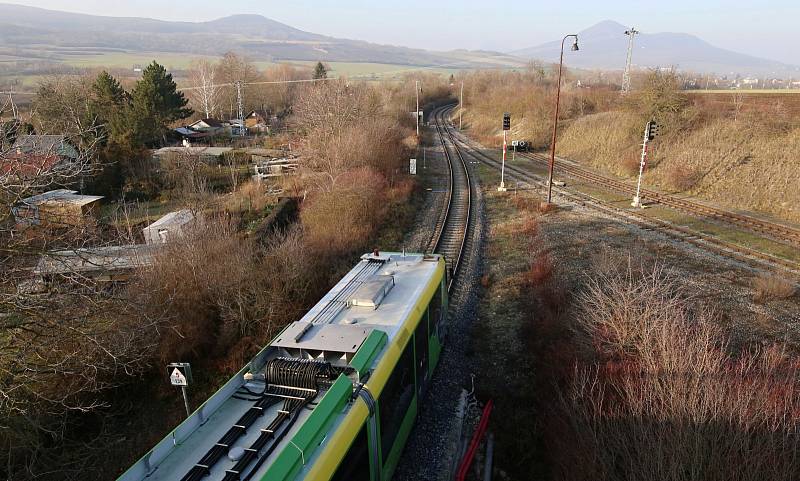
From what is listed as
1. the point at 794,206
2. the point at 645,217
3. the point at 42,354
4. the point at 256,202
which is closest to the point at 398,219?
the point at 256,202

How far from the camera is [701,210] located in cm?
2408

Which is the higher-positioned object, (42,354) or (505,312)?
(42,354)

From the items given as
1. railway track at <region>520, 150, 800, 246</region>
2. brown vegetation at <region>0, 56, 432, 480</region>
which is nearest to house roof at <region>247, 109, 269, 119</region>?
railway track at <region>520, 150, 800, 246</region>

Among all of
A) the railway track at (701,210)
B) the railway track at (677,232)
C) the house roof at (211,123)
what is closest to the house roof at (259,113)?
the house roof at (211,123)

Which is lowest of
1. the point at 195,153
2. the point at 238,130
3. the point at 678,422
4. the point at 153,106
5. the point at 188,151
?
the point at 678,422

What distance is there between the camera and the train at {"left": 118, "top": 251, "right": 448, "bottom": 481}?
479cm

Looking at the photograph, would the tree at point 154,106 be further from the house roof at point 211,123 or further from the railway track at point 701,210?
the railway track at point 701,210

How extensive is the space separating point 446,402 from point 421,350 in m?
1.87

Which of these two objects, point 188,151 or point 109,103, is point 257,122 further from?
point 188,151

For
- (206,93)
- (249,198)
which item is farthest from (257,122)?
(249,198)

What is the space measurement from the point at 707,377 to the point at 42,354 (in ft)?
36.0

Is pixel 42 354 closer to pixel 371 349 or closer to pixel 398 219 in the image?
Result: pixel 371 349

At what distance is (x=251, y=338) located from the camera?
12594 millimetres

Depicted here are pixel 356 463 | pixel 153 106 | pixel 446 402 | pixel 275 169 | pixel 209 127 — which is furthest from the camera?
pixel 209 127
